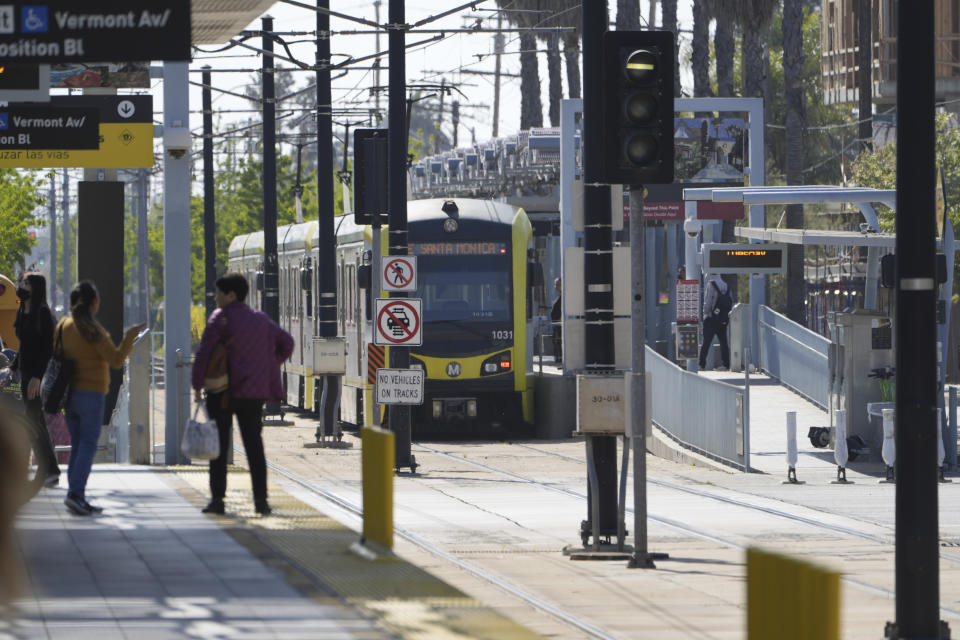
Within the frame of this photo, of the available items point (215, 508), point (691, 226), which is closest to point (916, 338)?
point (215, 508)

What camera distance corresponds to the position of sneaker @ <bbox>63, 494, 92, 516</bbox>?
539 inches

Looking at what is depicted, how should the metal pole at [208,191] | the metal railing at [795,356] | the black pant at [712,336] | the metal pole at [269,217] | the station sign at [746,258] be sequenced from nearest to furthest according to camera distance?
the station sign at [746,258] < the metal railing at [795,356] < the black pant at [712,336] < the metal pole at [269,217] < the metal pole at [208,191]

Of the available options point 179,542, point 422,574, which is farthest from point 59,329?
point 422,574

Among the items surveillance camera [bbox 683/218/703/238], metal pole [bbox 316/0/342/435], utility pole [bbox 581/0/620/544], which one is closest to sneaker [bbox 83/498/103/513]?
utility pole [bbox 581/0/620/544]

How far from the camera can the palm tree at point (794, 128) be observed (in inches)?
1710

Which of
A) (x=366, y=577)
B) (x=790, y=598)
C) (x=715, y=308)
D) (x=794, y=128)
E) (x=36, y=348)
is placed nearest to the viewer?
(x=790, y=598)

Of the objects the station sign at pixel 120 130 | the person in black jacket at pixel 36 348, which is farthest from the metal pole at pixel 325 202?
the person in black jacket at pixel 36 348

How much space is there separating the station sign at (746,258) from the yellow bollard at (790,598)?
63.1ft

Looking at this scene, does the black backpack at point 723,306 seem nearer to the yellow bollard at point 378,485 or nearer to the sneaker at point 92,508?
the sneaker at point 92,508

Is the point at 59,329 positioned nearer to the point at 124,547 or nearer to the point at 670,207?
the point at 124,547

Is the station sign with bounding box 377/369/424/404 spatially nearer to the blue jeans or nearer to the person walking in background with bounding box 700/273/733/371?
the blue jeans

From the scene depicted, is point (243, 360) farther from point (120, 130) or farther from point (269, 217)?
point (269, 217)

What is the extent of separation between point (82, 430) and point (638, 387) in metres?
3.87

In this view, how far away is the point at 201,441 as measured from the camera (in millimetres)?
13141
